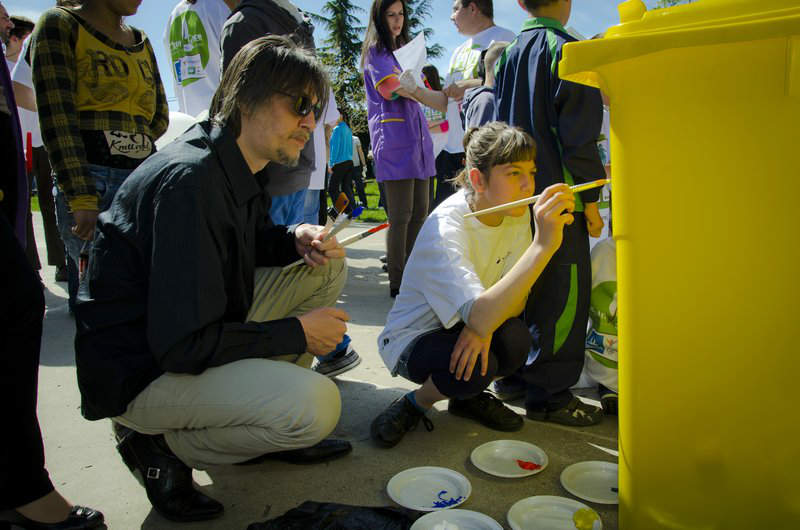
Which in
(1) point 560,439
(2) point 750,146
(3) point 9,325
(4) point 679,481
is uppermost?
(2) point 750,146

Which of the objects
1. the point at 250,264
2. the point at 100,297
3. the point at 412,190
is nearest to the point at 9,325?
the point at 100,297

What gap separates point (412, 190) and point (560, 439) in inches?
78.6

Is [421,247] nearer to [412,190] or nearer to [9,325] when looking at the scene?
[9,325]

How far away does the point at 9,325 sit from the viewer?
1327 millimetres

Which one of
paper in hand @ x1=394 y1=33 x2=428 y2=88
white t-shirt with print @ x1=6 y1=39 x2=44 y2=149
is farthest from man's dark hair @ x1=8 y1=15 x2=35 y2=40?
paper in hand @ x1=394 y1=33 x2=428 y2=88

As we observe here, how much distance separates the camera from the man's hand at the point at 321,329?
1.57 metres

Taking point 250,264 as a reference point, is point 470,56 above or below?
above

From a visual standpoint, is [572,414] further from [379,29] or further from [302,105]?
[379,29]

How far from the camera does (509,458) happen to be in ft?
6.11

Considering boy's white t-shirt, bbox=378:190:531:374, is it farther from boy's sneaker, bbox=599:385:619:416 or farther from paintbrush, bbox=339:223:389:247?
boy's sneaker, bbox=599:385:619:416

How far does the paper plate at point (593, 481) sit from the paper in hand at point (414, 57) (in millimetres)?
2324

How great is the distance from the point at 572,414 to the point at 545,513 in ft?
2.13

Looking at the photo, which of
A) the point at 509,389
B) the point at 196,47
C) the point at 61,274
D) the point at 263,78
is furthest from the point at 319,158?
the point at 61,274

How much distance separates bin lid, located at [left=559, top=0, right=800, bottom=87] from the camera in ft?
3.53
